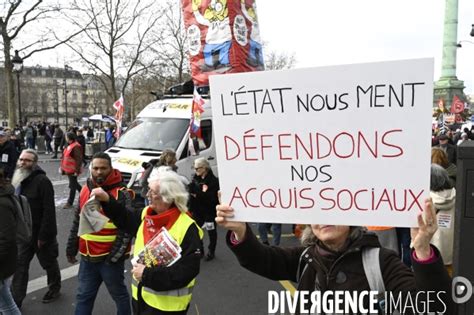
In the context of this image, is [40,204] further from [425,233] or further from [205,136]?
[205,136]

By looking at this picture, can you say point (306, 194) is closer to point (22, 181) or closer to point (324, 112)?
point (324, 112)

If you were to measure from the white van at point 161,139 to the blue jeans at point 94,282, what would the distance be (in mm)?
4432

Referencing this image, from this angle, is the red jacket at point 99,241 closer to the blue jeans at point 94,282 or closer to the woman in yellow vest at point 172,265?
the blue jeans at point 94,282

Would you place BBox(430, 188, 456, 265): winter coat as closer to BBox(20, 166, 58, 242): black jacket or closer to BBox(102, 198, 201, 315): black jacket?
BBox(102, 198, 201, 315): black jacket

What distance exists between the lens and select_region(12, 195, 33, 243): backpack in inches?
136

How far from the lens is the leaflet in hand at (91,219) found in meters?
3.21

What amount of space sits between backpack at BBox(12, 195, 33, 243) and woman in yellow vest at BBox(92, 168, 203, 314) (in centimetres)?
128

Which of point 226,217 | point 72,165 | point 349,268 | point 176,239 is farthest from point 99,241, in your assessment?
point 72,165

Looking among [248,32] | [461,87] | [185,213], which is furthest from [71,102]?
[185,213]

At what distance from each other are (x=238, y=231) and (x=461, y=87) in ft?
195

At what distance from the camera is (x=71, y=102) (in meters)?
119

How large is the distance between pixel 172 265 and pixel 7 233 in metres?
1.48

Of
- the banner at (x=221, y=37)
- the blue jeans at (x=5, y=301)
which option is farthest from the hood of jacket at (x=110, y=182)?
the banner at (x=221, y=37)

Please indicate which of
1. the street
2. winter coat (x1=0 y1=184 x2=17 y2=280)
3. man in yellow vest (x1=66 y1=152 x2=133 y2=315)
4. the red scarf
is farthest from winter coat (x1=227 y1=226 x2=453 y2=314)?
the street
